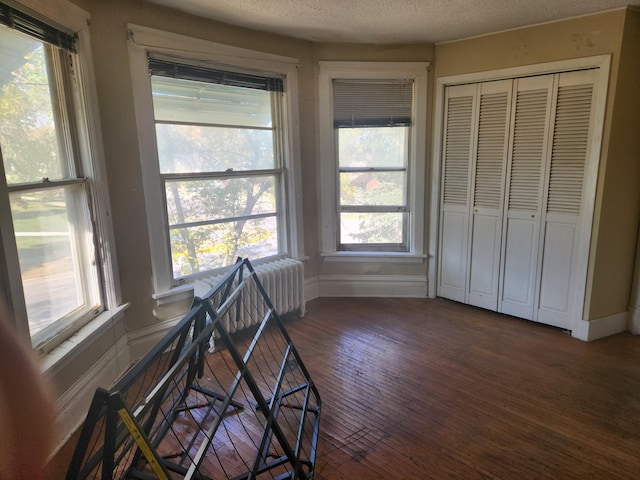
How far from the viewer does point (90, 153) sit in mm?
2492

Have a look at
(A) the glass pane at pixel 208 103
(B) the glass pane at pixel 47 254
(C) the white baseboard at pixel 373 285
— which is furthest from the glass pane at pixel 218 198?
(C) the white baseboard at pixel 373 285

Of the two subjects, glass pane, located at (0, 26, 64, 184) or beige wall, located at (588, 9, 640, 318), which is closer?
glass pane, located at (0, 26, 64, 184)

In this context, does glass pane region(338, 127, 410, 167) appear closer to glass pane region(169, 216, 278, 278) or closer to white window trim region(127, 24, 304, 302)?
white window trim region(127, 24, 304, 302)

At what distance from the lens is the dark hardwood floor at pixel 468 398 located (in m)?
2.02

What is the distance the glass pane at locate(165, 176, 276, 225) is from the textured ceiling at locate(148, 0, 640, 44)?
121 centimetres

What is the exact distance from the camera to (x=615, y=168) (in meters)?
3.08

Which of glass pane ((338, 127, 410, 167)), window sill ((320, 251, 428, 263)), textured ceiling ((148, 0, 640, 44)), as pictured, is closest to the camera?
textured ceiling ((148, 0, 640, 44))

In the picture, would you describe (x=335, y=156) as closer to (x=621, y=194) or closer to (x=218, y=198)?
(x=218, y=198)

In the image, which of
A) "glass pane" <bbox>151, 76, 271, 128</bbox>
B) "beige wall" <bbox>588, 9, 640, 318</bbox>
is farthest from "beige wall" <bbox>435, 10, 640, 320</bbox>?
"glass pane" <bbox>151, 76, 271, 128</bbox>

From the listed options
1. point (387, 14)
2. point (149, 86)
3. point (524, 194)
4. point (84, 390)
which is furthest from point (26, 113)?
point (524, 194)

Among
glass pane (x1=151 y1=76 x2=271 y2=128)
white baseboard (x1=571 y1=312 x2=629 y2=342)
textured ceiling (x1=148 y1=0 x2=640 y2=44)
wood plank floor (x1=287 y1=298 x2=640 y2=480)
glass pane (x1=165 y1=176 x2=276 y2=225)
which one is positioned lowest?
wood plank floor (x1=287 y1=298 x2=640 y2=480)

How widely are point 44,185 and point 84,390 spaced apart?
119 cm

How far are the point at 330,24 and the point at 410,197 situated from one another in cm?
175

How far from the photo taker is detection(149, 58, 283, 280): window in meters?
2.98
